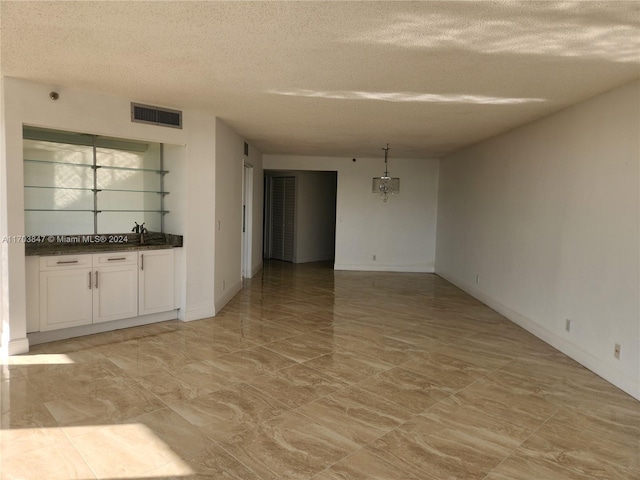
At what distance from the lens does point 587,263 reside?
383cm

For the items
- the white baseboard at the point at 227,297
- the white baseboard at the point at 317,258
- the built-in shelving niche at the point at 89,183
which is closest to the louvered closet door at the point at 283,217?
the white baseboard at the point at 317,258

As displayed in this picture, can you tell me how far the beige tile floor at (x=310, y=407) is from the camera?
228 cm

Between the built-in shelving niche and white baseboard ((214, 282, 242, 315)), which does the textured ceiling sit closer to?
the built-in shelving niche

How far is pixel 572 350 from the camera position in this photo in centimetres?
400

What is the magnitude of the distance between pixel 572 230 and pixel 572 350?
3.83ft

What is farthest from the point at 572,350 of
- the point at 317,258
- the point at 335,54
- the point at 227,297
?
the point at 317,258

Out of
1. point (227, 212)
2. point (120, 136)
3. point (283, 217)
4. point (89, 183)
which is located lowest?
point (283, 217)

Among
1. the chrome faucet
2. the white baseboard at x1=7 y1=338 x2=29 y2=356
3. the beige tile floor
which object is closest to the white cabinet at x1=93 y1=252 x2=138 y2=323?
the beige tile floor

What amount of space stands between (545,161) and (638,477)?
3.33 metres

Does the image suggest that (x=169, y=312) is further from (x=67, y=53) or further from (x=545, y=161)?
(x=545, y=161)

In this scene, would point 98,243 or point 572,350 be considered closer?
point 572,350

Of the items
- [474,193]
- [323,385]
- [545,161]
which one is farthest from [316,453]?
[474,193]

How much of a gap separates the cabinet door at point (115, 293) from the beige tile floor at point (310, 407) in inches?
11.1

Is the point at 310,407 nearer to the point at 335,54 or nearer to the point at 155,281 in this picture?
the point at 335,54
